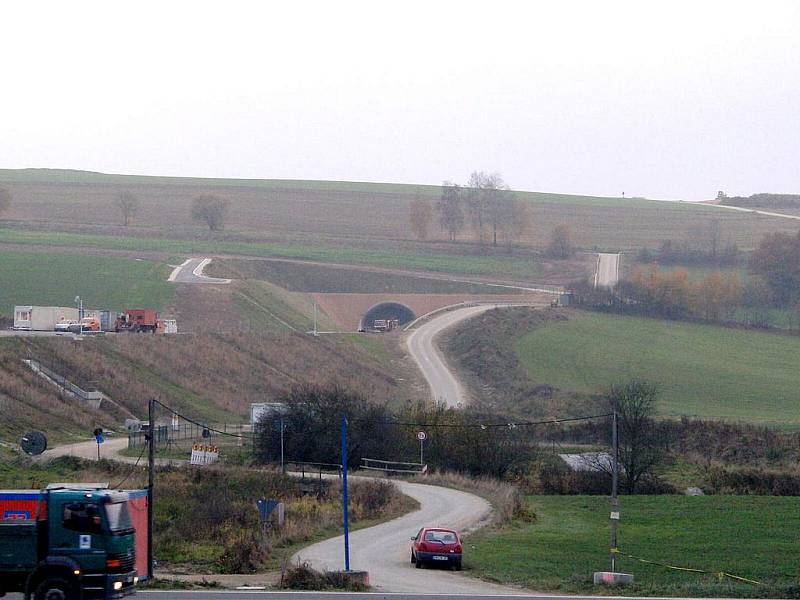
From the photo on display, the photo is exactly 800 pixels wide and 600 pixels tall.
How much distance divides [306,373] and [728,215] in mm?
114121

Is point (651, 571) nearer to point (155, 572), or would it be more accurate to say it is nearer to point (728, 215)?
point (155, 572)

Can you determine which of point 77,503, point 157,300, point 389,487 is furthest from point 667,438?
point 157,300

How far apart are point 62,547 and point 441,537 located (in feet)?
38.5

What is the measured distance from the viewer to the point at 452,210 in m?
149

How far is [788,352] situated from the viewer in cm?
9338

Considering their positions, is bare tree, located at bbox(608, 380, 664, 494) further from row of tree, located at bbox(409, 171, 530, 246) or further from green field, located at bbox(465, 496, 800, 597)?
row of tree, located at bbox(409, 171, 530, 246)

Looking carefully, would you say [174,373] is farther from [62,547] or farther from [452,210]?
[452,210]

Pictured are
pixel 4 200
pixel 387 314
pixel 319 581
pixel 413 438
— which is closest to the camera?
pixel 319 581

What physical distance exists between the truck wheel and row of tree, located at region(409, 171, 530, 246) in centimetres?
12881

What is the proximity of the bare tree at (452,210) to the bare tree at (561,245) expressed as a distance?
14.6 meters

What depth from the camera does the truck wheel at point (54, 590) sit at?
18.1 m

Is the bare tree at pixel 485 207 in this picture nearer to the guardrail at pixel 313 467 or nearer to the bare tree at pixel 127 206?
the bare tree at pixel 127 206

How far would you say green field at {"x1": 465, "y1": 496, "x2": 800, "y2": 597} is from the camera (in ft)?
82.6

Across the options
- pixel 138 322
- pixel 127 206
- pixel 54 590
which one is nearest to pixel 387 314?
pixel 138 322
